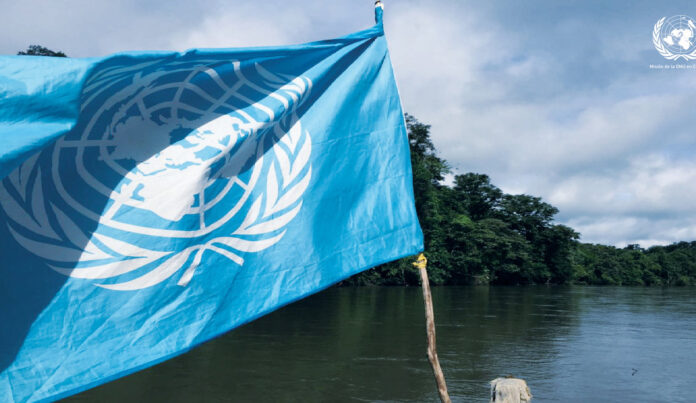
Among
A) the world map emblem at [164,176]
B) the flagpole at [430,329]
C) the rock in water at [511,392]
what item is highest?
the world map emblem at [164,176]

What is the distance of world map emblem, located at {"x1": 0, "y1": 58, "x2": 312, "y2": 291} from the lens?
2.99 m

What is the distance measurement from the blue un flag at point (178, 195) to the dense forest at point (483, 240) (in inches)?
1658

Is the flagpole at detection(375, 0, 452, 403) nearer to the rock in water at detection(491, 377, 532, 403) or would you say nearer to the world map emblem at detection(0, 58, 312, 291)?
the world map emblem at detection(0, 58, 312, 291)

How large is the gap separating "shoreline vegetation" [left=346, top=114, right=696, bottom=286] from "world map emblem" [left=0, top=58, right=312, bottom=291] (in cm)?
4238


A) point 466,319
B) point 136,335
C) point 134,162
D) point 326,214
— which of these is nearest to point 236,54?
point 134,162

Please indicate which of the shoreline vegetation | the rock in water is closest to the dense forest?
the shoreline vegetation

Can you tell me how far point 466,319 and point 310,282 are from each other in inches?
702

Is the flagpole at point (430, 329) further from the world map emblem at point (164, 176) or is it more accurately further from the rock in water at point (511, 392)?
the rock in water at point (511, 392)

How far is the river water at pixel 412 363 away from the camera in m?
9.05

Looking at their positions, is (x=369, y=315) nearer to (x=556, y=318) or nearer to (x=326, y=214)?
(x=556, y=318)

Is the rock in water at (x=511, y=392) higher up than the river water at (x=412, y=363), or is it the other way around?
the rock in water at (x=511, y=392)

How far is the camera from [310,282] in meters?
3.56

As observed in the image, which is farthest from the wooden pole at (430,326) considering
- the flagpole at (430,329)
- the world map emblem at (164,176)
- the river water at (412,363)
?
the river water at (412,363)

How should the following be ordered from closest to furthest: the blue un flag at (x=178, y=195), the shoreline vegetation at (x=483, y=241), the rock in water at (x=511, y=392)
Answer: the blue un flag at (x=178, y=195), the rock in water at (x=511, y=392), the shoreline vegetation at (x=483, y=241)
